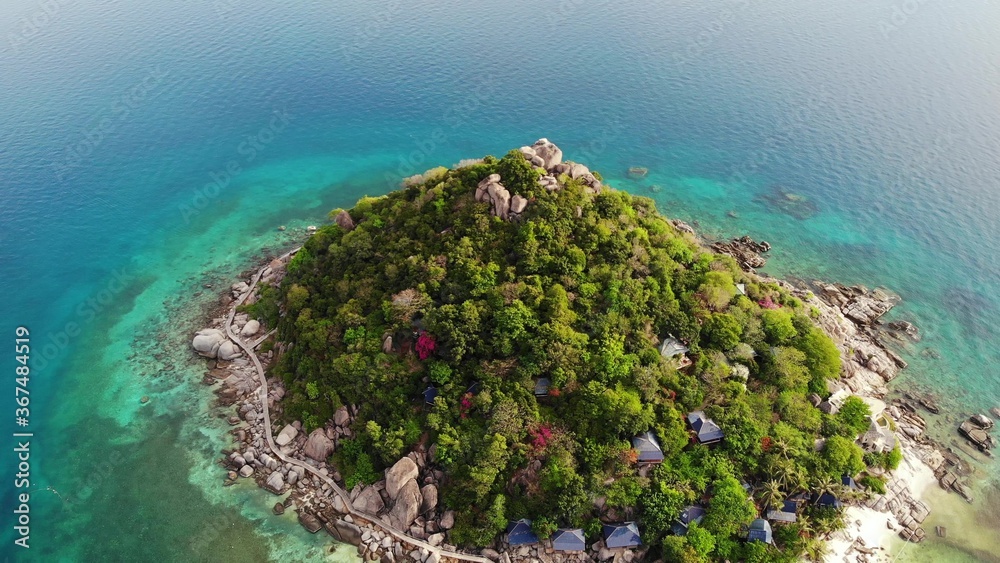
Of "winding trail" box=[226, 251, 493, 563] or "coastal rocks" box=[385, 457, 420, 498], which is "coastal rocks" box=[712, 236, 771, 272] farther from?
"winding trail" box=[226, 251, 493, 563]

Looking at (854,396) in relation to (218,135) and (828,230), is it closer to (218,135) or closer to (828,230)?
(828,230)

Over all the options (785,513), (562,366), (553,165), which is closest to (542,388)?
(562,366)

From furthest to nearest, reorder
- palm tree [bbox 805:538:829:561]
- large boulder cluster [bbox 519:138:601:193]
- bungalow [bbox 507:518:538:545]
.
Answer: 1. large boulder cluster [bbox 519:138:601:193]
2. bungalow [bbox 507:518:538:545]
3. palm tree [bbox 805:538:829:561]

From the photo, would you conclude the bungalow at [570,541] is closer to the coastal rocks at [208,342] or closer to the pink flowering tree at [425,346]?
the pink flowering tree at [425,346]

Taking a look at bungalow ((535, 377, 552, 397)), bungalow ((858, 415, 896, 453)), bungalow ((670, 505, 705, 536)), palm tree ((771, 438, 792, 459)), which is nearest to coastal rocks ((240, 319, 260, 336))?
bungalow ((535, 377, 552, 397))

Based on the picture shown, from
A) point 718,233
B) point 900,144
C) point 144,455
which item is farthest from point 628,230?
point 900,144

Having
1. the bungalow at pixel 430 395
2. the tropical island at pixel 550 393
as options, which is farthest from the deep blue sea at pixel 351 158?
the bungalow at pixel 430 395
